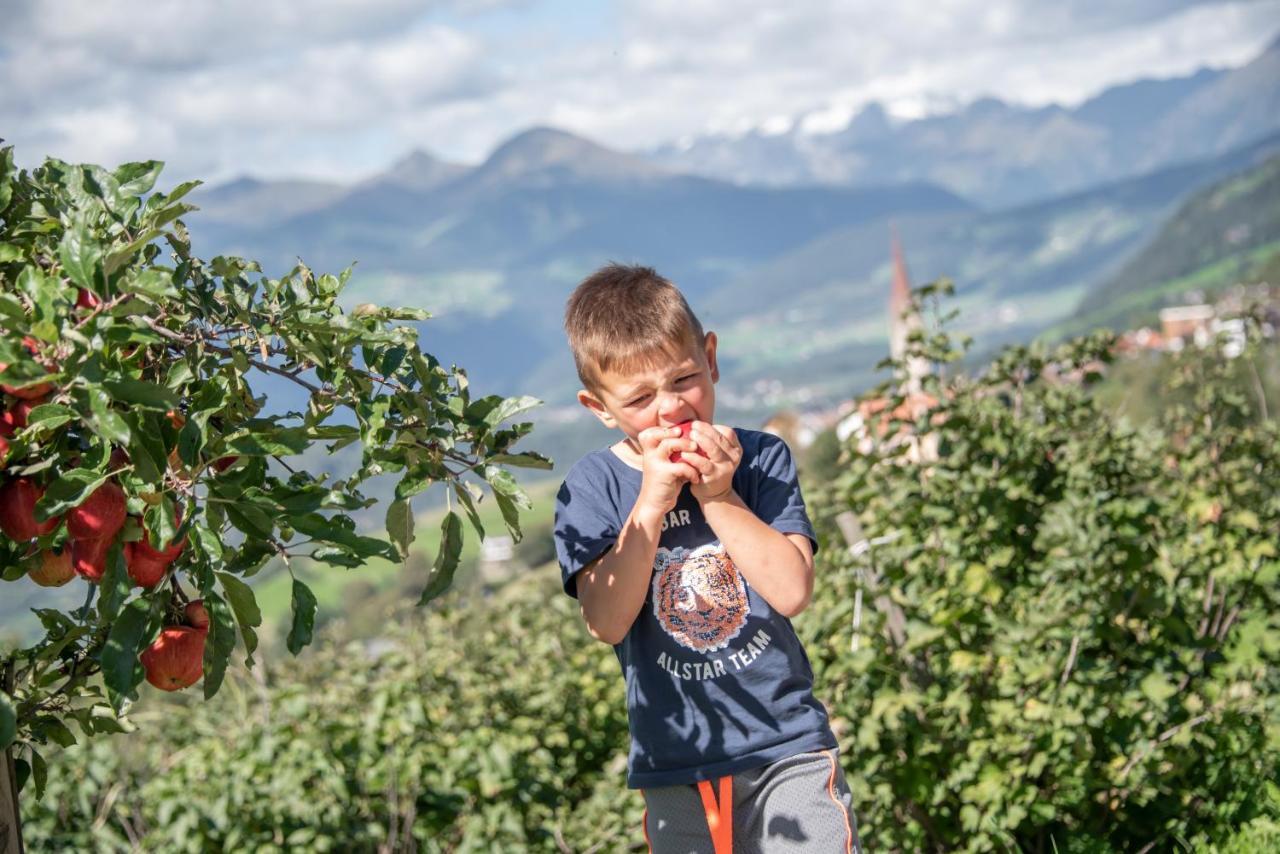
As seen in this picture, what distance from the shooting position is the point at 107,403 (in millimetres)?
1133

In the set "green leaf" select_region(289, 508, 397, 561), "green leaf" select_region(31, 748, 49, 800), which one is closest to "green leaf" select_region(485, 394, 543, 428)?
"green leaf" select_region(289, 508, 397, 561)

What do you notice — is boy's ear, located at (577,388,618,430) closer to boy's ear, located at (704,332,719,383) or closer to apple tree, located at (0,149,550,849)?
boy's ear, located at (704,332,719,383)

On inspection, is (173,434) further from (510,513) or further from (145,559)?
(510,513)

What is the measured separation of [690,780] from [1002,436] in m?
1.87

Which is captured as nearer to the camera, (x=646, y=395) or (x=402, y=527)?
(x=402, y=527)

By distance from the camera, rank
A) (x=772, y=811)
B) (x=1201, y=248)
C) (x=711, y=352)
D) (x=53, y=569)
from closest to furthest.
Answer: (x=53, y=569) → (x=772, y=811) → (x=711, y=352) → (x=1201, y=248)

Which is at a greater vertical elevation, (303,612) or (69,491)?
(69,491)

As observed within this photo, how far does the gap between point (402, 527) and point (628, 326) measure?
494 mm

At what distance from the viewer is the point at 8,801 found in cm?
167

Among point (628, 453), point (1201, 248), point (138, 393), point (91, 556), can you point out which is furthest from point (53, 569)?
point (1201, 248)

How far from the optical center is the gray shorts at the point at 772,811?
1.88 meters

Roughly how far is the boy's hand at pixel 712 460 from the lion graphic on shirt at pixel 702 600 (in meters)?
0.15

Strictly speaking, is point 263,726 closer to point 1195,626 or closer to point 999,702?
point 999,702

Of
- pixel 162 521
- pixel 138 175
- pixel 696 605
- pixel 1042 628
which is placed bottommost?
pixel 1042 628
